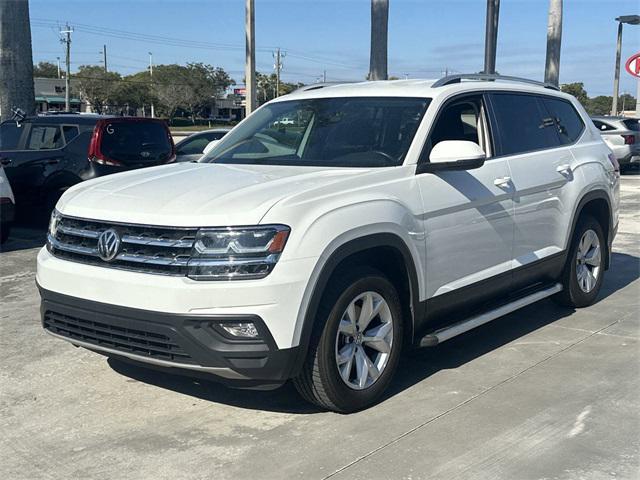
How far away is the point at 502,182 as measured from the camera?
500 cm

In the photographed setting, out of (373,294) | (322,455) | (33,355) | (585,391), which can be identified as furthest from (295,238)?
(33,355)

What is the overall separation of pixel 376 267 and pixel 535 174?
1834 millimetres

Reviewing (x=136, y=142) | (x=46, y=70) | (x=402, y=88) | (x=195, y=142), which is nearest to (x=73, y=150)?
(x=136, y=142)

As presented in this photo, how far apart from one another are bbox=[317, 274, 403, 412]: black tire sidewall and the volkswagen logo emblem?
3.81 feet

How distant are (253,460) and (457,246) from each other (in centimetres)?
191

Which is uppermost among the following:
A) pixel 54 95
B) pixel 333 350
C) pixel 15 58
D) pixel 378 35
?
pixel 54 95

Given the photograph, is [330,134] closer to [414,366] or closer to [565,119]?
[414,366]

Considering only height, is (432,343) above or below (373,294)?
below

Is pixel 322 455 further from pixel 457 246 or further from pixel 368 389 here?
pixel 457 246

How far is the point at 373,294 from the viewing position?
4.07m

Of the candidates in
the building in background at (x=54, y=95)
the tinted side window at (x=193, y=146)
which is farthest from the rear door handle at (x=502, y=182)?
the building in background at (x=54, y=95)

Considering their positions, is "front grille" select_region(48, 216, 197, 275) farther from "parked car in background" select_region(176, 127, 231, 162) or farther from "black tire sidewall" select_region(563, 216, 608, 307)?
"parked car in background" select_region(176, 127, 231, 162)

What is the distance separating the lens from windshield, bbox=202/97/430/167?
4.61m

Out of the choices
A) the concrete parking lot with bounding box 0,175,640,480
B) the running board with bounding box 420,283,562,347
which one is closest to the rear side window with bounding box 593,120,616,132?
the running board with bounding box 420,283,562,347
